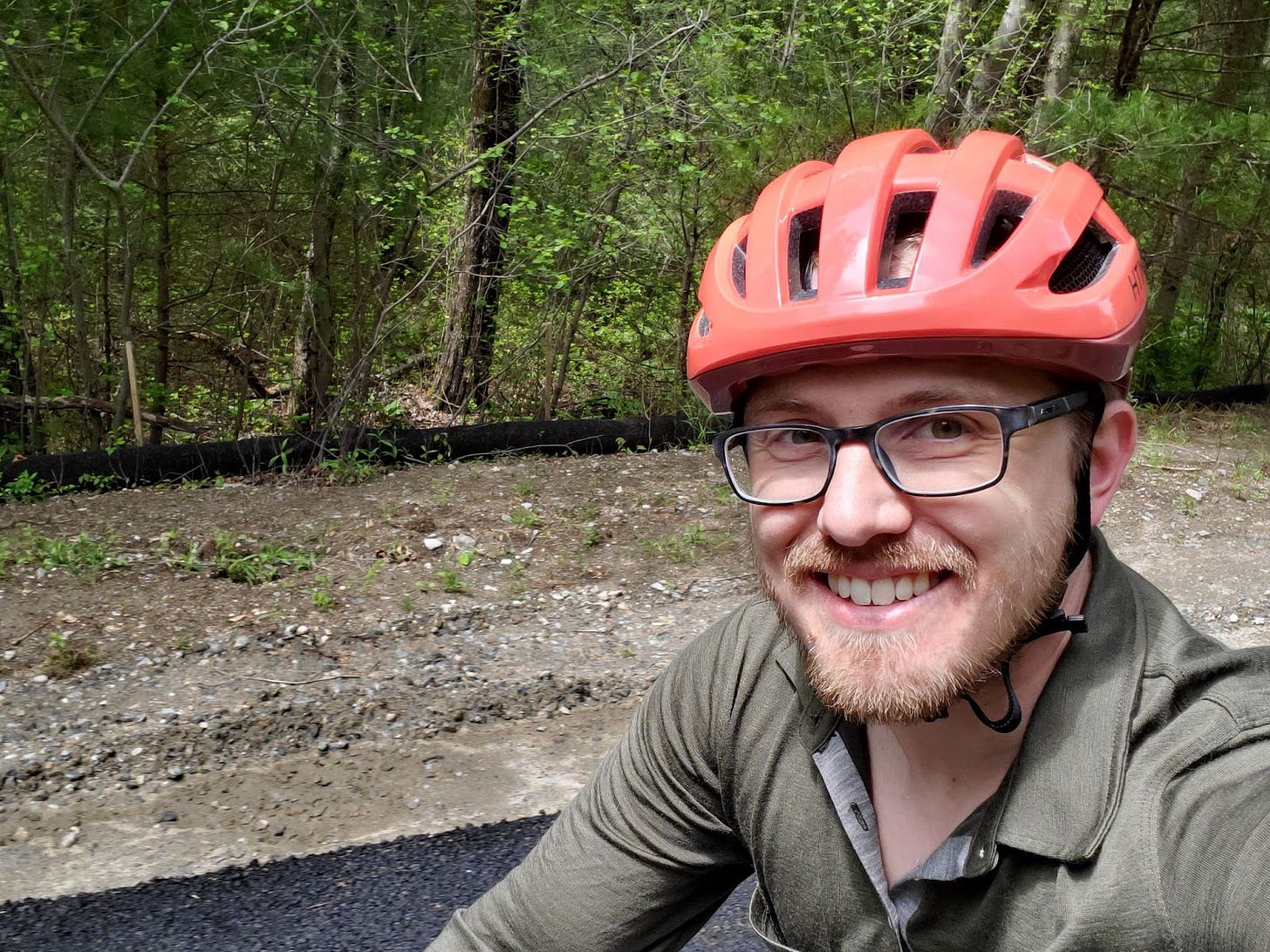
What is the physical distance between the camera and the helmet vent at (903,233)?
183 centimetres

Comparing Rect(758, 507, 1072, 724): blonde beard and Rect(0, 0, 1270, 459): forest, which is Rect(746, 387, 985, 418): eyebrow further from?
Rect(0, 0, 1270, 459): forest

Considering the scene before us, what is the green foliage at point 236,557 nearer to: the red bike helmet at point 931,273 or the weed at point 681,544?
the weed at point 681,544

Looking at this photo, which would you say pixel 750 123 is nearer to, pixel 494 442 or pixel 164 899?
pixel 494 442

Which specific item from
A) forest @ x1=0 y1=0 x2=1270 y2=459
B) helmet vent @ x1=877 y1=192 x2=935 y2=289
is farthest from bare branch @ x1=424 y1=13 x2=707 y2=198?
helmet vent @ x1=877 y1=192 x2=935 y2=289

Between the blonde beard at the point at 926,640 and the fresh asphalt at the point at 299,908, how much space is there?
1.93 metres

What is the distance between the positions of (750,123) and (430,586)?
4564 millimetres

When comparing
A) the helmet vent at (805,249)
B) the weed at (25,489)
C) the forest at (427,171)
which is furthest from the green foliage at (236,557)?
the helmet vent at (805,249)

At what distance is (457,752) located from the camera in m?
4.38

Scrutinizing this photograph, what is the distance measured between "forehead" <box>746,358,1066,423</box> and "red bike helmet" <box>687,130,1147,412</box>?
28 millimetres

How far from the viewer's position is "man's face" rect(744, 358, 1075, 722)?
5.46 feet

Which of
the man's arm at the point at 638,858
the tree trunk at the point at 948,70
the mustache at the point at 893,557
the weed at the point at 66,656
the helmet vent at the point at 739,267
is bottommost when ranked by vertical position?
the weed at the point at 66,656

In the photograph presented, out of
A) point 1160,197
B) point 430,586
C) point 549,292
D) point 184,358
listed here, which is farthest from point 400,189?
point 1160,197

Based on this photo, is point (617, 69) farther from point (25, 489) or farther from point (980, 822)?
point (980, 822)

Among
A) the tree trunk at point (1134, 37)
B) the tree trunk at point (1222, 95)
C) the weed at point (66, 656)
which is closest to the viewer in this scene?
the weed at point (66, 656)
